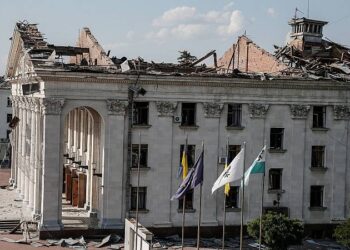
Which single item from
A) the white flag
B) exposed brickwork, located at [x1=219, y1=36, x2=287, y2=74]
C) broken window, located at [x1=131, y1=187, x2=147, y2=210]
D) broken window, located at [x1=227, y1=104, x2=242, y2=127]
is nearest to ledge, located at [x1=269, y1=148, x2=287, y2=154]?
broken window, located at [x1=227, y1=104, x2=242, y2=127]

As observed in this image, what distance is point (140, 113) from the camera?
4769 cm

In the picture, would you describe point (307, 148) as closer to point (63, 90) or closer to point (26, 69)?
point (63, 90)

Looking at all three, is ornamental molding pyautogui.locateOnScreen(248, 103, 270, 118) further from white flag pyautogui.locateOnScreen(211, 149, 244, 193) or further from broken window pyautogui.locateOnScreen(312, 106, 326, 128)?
white flag pyautogui.locateOnScreen(211, 149, 244, 193)

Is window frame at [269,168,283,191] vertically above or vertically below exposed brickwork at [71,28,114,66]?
below

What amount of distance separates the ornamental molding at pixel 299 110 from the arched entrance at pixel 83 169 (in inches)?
548

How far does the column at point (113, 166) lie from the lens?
46812 mm

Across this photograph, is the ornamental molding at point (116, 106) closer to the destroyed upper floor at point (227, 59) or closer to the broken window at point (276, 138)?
the destroyed upper floor at point (227, 59)

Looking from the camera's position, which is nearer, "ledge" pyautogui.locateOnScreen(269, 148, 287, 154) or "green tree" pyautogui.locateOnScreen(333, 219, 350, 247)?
"green tree" pyautogui.locateOnScreen(333, 219, 350, 247)

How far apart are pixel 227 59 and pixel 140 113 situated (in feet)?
66.4

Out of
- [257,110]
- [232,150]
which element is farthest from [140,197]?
[257,110]

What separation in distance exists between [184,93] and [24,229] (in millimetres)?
14517

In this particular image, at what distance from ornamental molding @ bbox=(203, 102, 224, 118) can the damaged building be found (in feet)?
0.23

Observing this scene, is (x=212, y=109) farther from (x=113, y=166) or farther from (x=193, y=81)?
(x=113, y=166)

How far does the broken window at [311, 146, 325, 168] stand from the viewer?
5072cm
